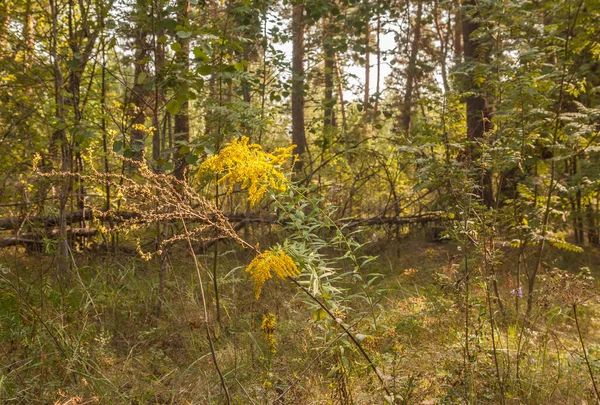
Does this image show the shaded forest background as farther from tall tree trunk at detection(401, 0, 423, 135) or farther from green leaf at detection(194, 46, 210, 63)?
tall tree trunk at detection(401, 0, 423, 135)

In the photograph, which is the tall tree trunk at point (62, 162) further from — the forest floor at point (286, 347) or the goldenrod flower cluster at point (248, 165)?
the goldenrod flower cluster at point (248, 165)

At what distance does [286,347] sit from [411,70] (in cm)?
482

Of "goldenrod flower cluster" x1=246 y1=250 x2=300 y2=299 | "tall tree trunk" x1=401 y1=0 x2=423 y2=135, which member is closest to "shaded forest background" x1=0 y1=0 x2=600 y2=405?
"goldenrod flower cluster" x1=246 y1=250 x2=300 y2=299

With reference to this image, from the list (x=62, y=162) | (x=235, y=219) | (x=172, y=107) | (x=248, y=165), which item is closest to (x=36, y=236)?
(x=62, y=162)

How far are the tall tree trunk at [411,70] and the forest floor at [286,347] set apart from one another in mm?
3739

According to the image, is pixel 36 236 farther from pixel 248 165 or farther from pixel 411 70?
pixel 411 70

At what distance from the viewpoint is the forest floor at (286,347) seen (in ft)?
8.15

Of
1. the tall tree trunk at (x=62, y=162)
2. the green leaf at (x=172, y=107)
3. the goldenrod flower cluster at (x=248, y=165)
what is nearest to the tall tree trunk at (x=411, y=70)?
the green leaf at (x=172, y=107)

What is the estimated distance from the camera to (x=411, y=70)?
260 inches

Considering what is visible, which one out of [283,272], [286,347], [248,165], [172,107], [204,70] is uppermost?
[204,70]

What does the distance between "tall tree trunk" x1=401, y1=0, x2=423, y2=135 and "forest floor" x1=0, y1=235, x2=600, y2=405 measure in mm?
3739

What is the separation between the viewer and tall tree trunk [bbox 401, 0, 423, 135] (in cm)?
684

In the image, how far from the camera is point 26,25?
4.69 meters

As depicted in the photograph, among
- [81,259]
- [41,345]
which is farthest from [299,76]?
[41,345]
